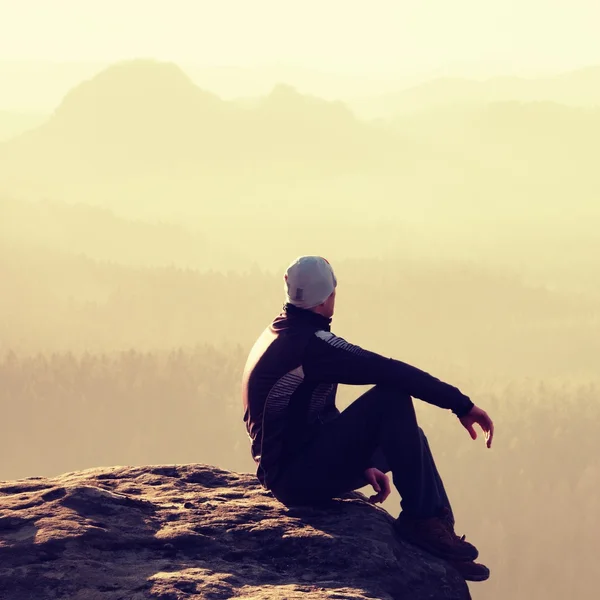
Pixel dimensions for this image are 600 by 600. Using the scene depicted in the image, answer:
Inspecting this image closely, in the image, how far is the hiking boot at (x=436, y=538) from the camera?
9.16 metres

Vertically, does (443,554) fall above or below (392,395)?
below

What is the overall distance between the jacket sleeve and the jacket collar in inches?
11.8

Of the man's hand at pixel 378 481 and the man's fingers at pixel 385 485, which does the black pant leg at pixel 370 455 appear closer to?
the man's hand at pixel 378 481

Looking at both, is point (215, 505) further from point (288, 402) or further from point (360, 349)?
point (360, 349)

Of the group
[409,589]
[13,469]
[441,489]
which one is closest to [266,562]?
[409,589]

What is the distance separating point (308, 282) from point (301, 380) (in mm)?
940

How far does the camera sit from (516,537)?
199000 millimetres

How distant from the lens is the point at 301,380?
889cm

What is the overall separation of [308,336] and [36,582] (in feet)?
10.5

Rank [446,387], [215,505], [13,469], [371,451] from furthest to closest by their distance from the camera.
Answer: [13,469] → [215,505] → [371,451] → [446,387]

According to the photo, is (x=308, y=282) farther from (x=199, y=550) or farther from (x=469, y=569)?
(x=469, y=569)

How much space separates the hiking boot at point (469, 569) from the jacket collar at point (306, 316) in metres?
2.66

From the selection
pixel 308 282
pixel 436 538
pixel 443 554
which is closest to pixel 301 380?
pixel 308 282

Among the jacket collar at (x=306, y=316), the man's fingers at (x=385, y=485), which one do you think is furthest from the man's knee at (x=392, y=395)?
the man's fingers at (x=385, y=485)
